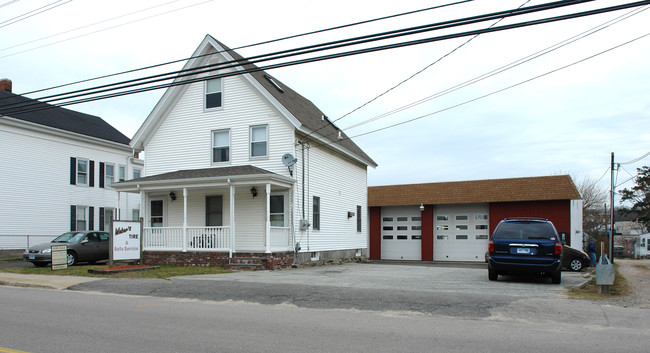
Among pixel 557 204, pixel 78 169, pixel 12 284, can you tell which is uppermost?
pixel 78 169

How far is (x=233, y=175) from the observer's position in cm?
1838

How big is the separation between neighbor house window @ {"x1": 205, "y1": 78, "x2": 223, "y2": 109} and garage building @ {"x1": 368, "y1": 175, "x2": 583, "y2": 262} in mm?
12555

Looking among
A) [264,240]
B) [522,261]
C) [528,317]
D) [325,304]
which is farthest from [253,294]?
[264,240]

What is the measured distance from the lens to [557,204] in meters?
25.7

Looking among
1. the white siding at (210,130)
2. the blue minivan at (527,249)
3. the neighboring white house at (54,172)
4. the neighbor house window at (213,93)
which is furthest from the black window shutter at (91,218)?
the blue minivan at (527,249)

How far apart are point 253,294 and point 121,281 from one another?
15.1 feet

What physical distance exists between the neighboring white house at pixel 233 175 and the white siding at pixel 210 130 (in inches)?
1.7

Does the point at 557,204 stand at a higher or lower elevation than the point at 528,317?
higher

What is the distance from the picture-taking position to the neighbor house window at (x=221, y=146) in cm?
2100

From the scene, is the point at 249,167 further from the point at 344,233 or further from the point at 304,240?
the point at 344,233

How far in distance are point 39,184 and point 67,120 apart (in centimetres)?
472

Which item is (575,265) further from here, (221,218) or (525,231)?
(221,218)

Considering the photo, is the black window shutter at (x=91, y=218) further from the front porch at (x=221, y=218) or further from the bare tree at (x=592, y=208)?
the bare tree at (x=592, y=208)

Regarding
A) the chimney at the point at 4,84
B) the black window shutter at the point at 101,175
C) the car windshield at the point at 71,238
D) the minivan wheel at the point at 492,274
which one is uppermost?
the chimney at the point at 4,84
